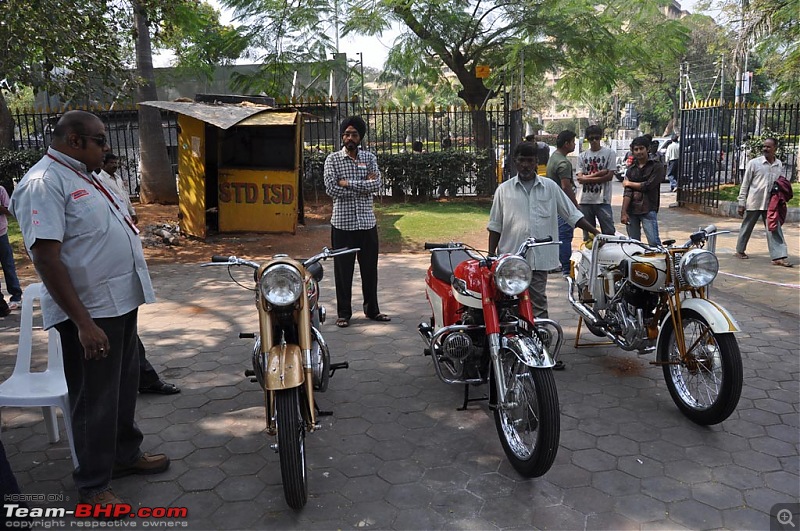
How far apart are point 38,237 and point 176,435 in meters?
1.69

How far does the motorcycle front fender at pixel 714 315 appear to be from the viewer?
3621mm

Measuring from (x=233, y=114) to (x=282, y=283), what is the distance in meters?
6.57

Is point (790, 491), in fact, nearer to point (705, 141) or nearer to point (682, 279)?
point (682, 279)

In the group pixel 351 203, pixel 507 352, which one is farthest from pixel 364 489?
pixel 351 203

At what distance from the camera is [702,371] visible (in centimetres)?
393

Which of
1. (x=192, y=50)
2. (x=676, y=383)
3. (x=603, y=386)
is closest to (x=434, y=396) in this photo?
(x=603, y=386)

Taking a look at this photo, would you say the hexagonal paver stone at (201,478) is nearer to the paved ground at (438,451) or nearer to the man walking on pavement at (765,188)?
the paved ground at (438,451)

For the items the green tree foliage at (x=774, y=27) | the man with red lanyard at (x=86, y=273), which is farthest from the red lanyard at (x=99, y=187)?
the green tree foliage at (x=774, y=27)

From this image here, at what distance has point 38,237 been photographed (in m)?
2.69

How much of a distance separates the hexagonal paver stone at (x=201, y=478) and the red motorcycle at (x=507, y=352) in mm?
1378

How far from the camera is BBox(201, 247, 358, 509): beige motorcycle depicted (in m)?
2.97

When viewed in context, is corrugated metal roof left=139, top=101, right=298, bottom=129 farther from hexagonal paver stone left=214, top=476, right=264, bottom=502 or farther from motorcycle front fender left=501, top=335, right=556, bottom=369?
motorcycle front fender left=501, top=335, right=556, bottom=369

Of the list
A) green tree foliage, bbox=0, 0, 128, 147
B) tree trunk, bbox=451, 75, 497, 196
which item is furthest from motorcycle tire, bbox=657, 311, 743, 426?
tree trunk, bbox=451, 75, 497, 196

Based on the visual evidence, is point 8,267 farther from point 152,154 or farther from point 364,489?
point 152,154
